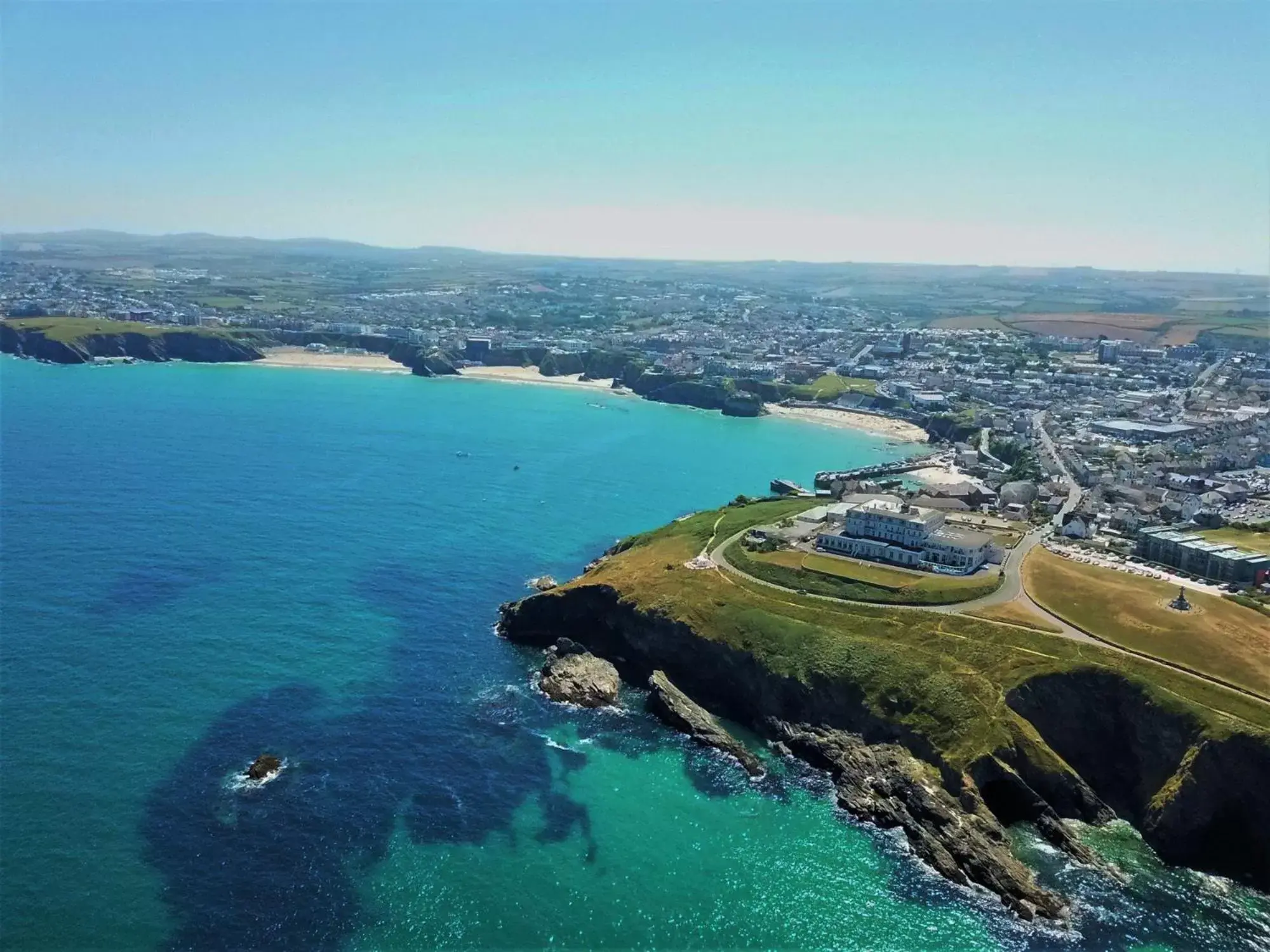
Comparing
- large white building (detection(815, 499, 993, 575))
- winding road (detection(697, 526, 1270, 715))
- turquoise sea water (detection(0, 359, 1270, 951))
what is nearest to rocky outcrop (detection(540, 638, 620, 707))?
turquoise sea water (detection(0, 359, 1270, 951))

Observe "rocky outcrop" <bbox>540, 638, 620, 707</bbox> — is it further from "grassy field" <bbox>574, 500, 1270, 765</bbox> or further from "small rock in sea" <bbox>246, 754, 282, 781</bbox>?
"small rock in sea" <bbox>246, 754, 282, 781</bbox>

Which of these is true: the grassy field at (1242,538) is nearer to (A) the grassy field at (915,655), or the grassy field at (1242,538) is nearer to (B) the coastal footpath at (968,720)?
(A) the grassy field at (915,655)

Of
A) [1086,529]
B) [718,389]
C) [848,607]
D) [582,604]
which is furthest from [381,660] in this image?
[718,389]

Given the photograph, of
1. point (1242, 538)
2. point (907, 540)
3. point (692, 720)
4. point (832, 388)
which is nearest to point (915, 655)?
point (692, 720)

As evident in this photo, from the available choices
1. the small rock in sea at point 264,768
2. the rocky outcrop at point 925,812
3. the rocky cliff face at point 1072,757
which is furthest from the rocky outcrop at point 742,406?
the small rock in sea at point 264,768

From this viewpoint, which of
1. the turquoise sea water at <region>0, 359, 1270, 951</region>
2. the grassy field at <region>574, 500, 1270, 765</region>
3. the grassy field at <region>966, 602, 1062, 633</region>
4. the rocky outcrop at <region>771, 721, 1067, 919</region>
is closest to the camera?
the turquoise sea water at <region>0, 359, 1270, 951</region>

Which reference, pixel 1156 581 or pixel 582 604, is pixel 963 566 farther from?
pixel 582 604
